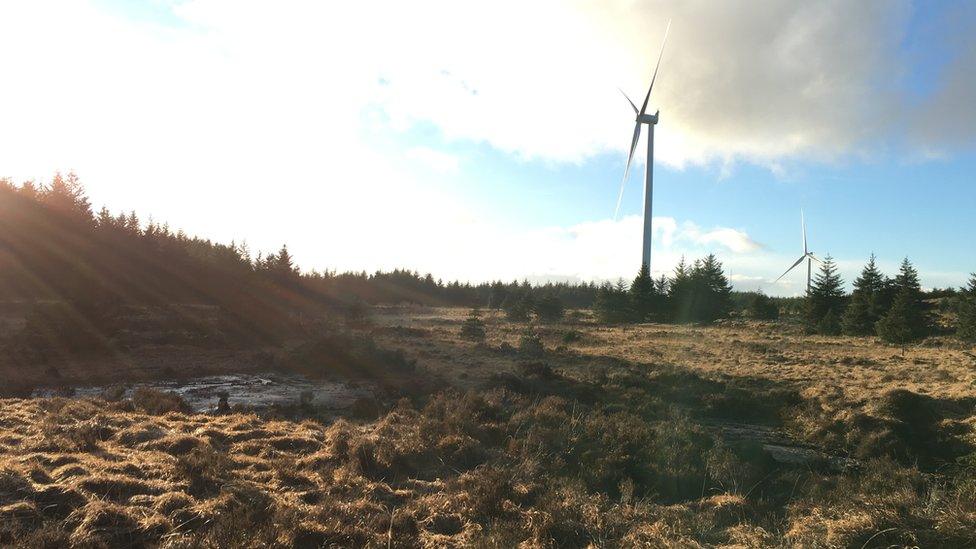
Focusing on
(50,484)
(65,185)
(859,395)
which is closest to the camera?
(50,484)

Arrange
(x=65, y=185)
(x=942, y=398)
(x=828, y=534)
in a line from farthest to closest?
(x=65, y=185)
(x=942, y=398)
(x=828, y=534)

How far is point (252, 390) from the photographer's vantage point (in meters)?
21.7

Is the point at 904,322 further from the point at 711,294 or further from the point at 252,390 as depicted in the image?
the point at 252,390

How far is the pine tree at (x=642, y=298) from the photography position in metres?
62.4

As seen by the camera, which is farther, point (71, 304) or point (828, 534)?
point (71, 304)

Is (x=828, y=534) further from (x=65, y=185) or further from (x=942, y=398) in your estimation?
(x=65, y=185)

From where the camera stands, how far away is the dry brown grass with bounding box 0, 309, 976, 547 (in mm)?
7445

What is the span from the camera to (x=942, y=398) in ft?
62.3

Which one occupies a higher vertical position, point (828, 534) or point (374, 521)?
point (828, 534)

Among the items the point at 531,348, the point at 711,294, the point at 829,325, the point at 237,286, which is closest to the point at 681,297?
the point at 711,294

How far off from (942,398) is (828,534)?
659 inches

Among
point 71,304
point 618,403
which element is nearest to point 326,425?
point 618,403

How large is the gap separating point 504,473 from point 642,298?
55550 mm

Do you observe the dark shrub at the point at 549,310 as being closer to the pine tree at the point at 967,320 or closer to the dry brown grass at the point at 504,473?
the pine tree at the point at 967,320
